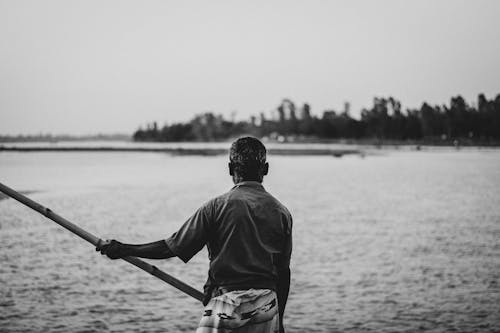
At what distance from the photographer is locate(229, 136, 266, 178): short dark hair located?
→ 3.43m

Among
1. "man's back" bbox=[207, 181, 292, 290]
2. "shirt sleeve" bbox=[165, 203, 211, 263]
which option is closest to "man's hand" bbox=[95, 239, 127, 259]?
"shirt sleeve" bbox=[165, 203, 211, 263]

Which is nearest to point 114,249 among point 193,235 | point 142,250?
point 142,250

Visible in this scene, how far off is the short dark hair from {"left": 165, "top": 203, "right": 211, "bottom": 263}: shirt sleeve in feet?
0.99

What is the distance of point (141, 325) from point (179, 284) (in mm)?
6850

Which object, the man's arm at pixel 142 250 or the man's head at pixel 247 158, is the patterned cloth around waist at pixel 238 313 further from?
the man's head at pixel 247 158

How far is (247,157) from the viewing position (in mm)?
3436

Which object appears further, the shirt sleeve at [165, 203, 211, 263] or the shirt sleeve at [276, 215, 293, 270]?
the shirt sleeve at [276, 215, 293, 270]

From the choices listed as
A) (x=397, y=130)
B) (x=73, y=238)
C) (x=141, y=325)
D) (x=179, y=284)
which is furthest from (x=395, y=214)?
(x=397, y=130)

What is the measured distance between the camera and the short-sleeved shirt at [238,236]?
3.30 m

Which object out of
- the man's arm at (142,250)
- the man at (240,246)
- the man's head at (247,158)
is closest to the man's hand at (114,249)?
the man's arm at (142,250)

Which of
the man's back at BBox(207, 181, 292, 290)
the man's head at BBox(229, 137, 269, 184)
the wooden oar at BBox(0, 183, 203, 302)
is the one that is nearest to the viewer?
the man's back at BBox(207, 181, 292, 290)

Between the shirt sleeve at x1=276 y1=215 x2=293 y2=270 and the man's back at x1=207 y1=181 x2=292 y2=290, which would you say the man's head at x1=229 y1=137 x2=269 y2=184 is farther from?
the shirt sleeve at x1=276 y1=215 x2=293 y2=270

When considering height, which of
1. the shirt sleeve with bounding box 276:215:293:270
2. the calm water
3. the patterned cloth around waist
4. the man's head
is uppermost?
the man's head

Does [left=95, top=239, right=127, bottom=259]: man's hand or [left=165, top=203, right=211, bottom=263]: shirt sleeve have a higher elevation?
[left=165, top=203, right=211, bottom=263]: shirt sleeve
